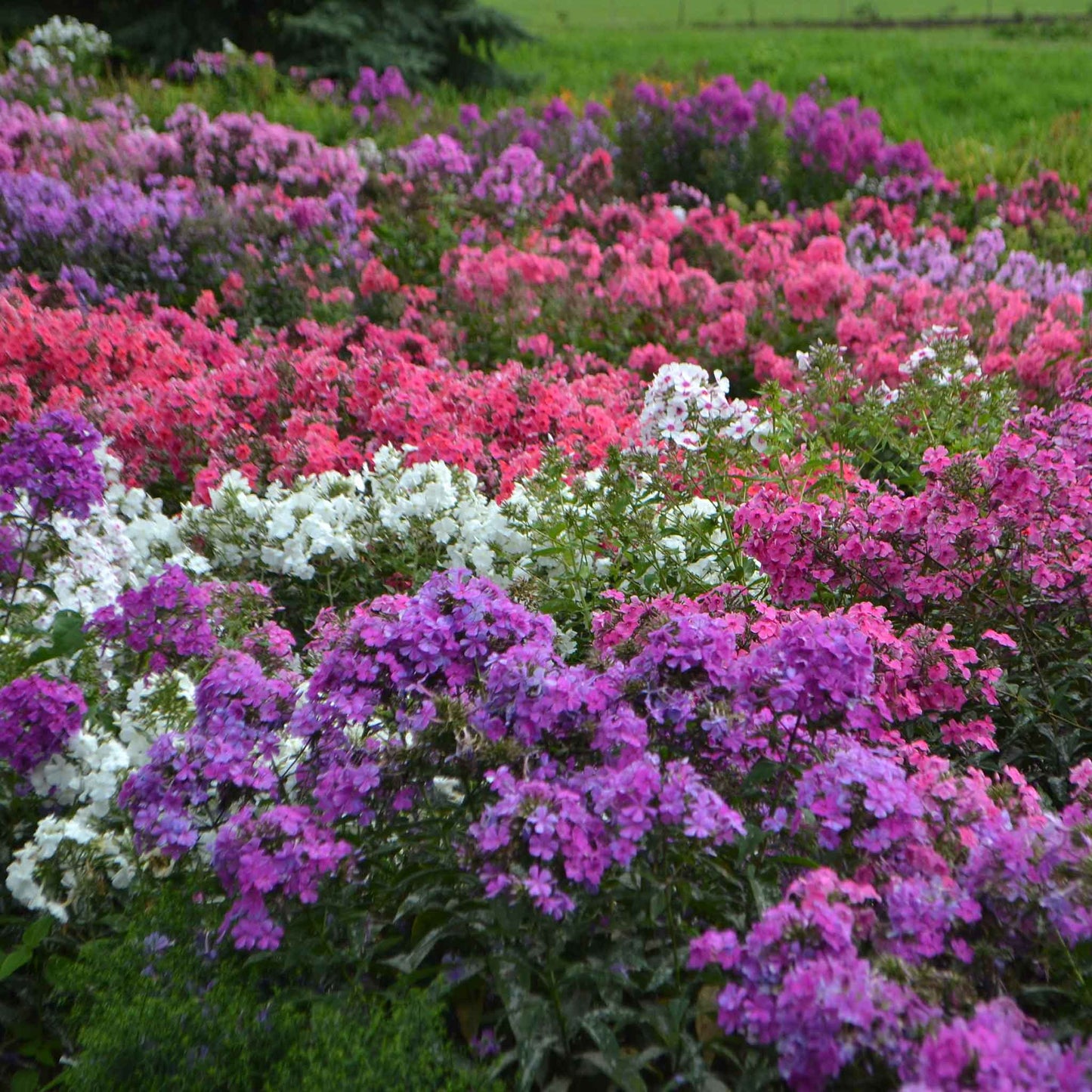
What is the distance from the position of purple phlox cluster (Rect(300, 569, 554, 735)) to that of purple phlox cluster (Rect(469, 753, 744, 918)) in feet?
0.99

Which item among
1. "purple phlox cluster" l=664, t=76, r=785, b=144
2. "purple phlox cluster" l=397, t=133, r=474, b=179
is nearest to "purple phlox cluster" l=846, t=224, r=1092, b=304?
"purple phlox cluster" l=664, t=76, r=785, b=144

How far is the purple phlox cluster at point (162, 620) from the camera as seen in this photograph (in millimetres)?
2922

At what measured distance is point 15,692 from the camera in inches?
105

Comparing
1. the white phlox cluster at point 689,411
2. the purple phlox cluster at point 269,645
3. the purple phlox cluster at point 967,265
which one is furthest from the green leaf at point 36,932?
the purple phlox cluster at point 967,265

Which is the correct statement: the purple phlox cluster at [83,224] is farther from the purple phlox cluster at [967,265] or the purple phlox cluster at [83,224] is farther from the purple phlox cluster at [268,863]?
the purple phlox cluster at [268,863]

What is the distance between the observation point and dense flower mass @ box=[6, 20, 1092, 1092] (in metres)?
2.00

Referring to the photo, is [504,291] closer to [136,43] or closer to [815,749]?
[815,749]

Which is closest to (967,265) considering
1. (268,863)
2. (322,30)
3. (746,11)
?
(268,863)

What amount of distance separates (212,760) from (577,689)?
2.45ft

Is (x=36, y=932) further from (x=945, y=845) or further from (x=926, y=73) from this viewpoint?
(x=926, y=73)

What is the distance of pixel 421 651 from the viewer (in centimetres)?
229

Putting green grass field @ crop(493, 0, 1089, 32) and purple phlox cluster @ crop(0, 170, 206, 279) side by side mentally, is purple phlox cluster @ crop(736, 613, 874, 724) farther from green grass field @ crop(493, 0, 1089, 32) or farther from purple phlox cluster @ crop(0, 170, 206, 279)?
green grass field @ crop(493, 0, 1089, 32)

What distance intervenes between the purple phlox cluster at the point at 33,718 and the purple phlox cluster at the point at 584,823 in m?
1.16

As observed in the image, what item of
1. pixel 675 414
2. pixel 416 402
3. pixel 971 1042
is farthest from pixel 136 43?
pixel 971 1042
